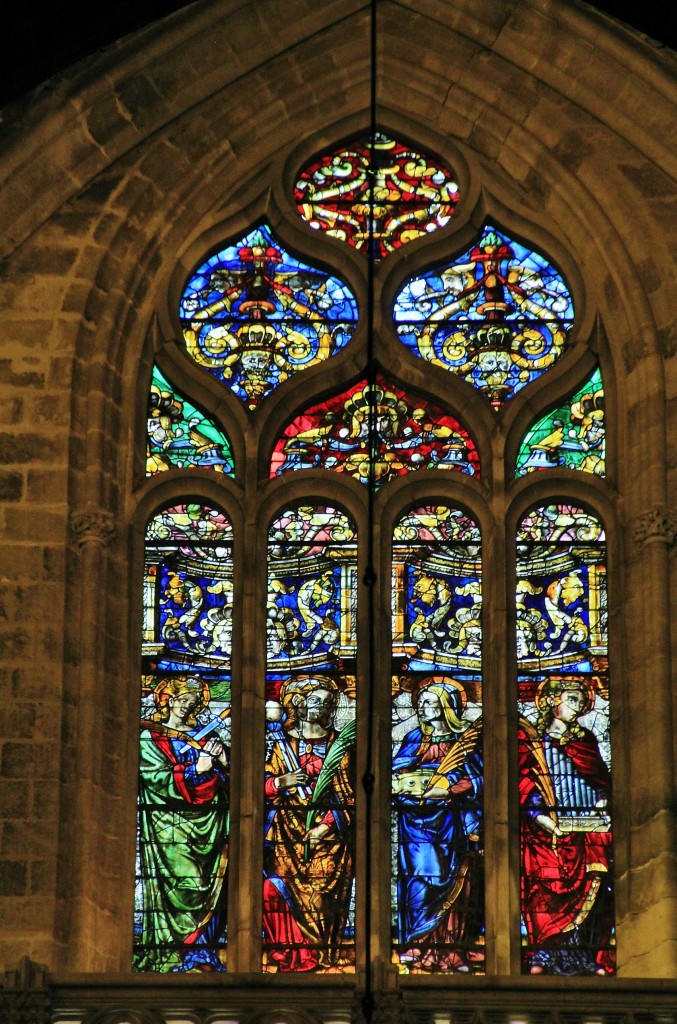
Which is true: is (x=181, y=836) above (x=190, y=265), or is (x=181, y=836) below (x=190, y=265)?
below

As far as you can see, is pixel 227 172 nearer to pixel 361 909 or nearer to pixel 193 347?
pixel 193 347

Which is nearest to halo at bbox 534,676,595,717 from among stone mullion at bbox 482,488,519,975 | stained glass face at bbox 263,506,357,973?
stone mullion at bbox 482,488,519,975

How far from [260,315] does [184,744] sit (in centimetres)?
282

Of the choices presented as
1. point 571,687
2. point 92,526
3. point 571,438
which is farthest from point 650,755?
point 92,526

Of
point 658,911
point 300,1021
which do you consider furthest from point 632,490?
point 300,1021

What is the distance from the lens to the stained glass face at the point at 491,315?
1892 centimetres

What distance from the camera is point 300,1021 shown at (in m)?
15.8

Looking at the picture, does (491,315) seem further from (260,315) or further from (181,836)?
(181,836)

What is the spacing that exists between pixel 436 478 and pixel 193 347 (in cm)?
171

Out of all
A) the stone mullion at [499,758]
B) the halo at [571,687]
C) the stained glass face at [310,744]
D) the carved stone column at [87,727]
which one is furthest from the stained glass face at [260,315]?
the halo at [571,687]

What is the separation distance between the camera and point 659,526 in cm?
1792

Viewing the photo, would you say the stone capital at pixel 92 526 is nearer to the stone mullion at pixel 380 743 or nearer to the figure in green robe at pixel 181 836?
the figure in green robe at pixel 181 836

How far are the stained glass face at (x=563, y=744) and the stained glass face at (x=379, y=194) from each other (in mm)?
2116

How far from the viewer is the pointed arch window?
56.9ft
